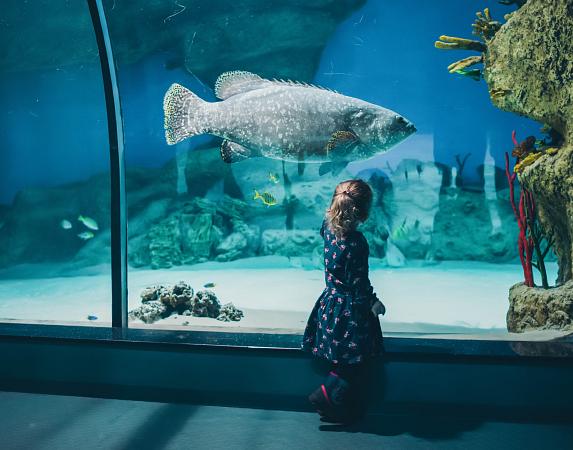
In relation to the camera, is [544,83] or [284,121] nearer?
[544,83]

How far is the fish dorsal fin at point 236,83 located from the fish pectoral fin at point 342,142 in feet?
2.42

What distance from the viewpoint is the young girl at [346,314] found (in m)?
2.24

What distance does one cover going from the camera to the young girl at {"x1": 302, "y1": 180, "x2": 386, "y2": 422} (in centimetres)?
224

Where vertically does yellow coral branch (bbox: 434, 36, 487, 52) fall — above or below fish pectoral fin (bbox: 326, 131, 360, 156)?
above

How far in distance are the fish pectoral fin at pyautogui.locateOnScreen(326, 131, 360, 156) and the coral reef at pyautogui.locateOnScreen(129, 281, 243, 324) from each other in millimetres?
1891

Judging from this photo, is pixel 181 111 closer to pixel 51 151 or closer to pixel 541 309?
pixel 541 309

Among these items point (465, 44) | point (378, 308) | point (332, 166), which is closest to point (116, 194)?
point (332, 166)

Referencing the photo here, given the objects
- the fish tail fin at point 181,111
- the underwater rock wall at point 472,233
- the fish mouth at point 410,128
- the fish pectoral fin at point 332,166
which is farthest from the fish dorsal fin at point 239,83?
the underwater rock wall at point 472,233

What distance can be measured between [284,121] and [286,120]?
0.02 metres

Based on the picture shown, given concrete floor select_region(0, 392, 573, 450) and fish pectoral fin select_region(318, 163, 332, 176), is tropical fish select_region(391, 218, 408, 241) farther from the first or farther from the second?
concrete floor select_region(0, 392, 573, 450)

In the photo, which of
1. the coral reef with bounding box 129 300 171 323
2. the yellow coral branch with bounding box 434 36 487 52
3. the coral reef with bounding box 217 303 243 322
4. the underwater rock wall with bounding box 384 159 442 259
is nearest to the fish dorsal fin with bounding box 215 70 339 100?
the yellow coral branch with bounding box 434 36 487 52

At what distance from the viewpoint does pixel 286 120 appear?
11.7 ft

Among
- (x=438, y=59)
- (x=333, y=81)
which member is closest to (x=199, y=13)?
(x=333, y=81)

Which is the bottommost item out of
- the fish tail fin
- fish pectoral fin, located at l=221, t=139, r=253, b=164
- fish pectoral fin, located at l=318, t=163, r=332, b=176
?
fish pectoral fin, located at l=318, t=163, r=332, b=176
